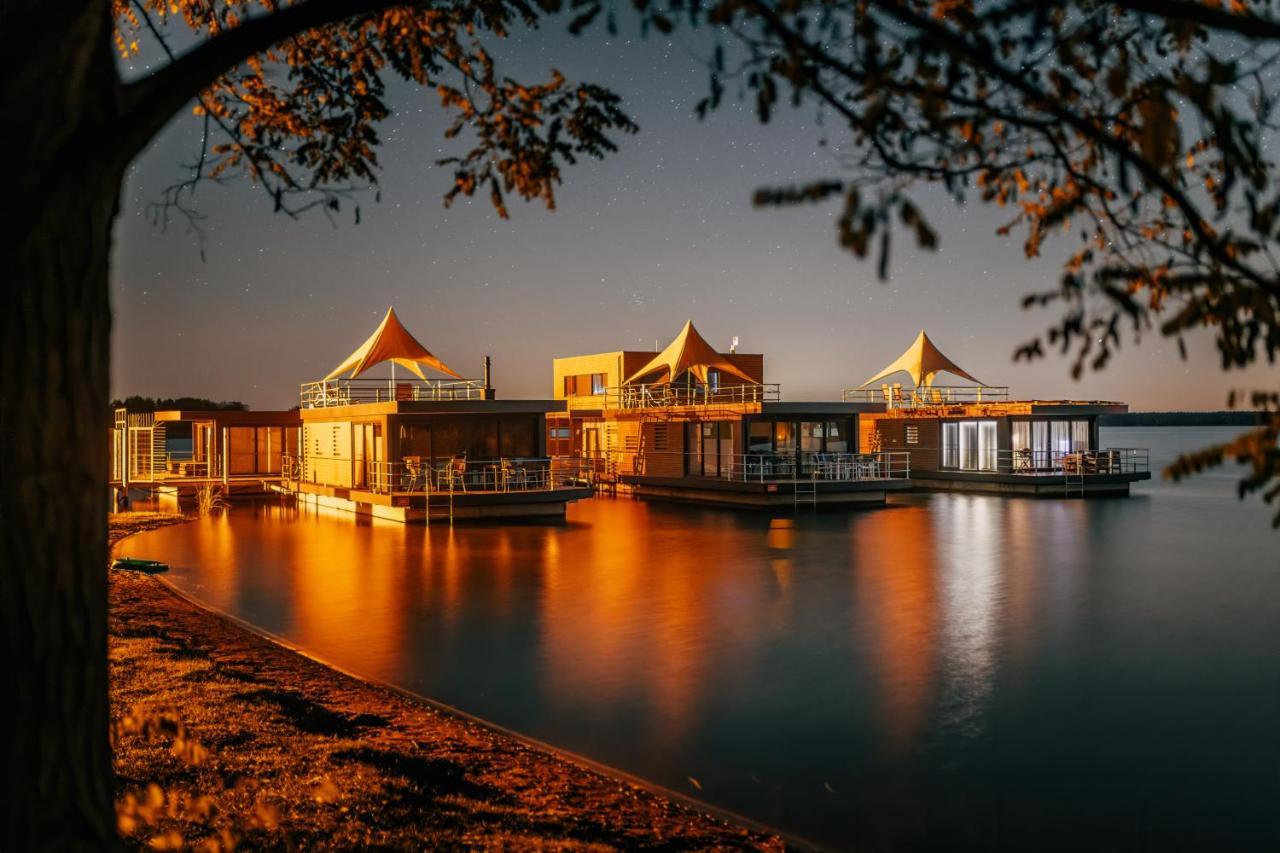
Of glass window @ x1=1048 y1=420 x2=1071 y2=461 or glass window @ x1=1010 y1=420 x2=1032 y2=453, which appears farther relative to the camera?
glass window @ x1=1048 y1=420 x2=1071 y2=461

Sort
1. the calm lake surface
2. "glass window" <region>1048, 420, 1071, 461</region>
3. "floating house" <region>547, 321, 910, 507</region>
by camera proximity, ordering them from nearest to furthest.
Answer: the calm lake surface → "floating house" <region>547, 321, 910, 507</region> → "glass window" <region>1048, 420, 1071, 461</region>

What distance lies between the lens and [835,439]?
34875 mm

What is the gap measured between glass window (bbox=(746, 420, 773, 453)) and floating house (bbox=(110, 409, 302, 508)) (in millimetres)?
17358

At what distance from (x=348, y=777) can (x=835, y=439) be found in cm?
2960

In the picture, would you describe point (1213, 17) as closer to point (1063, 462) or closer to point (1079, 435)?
point (1063, 462)

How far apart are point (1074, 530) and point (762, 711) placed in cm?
1916

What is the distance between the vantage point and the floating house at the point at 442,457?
90.7ft

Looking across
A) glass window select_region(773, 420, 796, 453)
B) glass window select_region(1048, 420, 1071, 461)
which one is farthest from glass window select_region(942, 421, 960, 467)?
glass window select_region(773, 420, 796, 453)

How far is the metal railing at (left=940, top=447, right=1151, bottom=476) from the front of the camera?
37.6 meters

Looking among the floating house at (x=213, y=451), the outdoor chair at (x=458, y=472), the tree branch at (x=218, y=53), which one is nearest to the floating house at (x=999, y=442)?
the outdoor chair at (x=458, y=472)

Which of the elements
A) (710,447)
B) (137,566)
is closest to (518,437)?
(710,447)

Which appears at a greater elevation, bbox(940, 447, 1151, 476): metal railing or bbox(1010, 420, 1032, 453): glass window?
bbox(1010, 420, 1032, 453): glass window

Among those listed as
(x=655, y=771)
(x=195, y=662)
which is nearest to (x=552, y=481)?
(x=195, y=662)

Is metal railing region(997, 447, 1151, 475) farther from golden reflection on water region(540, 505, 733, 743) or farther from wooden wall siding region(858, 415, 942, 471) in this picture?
golden reflection on water region(540, 505, 733, 743)
